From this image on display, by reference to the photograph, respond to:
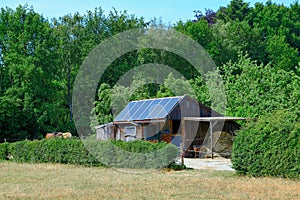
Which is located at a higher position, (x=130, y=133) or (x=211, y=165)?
(x=130, y=133)

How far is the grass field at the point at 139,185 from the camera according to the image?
12.1 m

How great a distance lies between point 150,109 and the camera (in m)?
28.3

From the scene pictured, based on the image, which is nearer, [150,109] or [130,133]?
[150,109]

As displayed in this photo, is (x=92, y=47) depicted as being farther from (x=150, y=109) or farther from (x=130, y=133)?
(x=150, y=109)

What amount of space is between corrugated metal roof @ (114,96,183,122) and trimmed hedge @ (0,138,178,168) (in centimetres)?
640

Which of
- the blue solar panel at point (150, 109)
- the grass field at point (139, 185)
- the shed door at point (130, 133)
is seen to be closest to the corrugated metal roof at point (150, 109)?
the blue solar panel at point (150, 109)

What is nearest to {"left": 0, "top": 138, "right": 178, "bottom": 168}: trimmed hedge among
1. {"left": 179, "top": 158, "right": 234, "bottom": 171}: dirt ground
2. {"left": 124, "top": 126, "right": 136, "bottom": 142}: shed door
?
{"left": 179, "top": 158, "right": 234, "bottom": 171}: dirt ground

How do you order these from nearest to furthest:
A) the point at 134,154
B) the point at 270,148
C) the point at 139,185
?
the point at 139,185, the point at 270,148, the point at 134,154

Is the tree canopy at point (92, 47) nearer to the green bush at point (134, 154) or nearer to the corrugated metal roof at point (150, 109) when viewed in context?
the corrugated metal roof at point (150, 109)

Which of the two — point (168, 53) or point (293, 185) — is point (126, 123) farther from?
point (168, 53)

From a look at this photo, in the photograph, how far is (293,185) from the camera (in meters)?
13.3

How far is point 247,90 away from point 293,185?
20.9 m

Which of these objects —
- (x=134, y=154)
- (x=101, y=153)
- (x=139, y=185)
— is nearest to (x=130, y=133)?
(x=101, y=153)

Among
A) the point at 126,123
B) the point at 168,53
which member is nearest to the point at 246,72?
the point at 126,123
